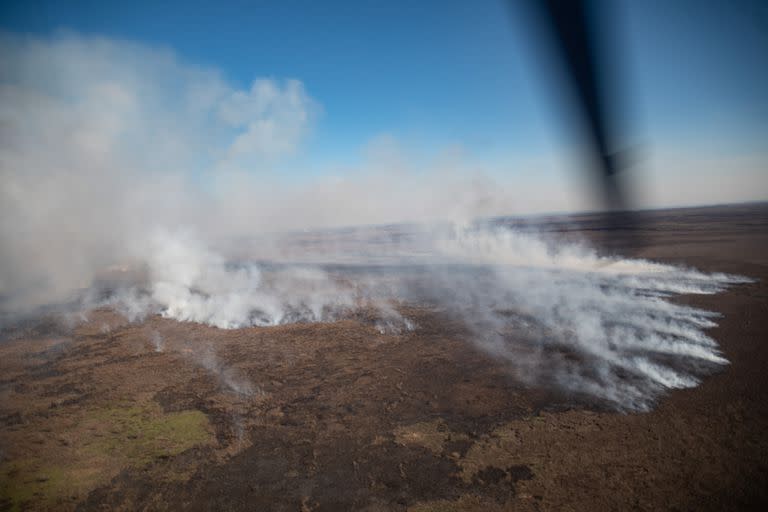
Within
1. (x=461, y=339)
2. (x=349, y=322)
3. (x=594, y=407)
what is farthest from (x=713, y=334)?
(x=349, y=322)

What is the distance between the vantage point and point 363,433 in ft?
22.4

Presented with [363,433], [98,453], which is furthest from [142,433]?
[363,433]

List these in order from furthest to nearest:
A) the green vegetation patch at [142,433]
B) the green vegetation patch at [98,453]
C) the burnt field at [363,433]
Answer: the green vegetation patch at [142,433]
the green vegetation patch at [98,453]
the burnt field at [363,433]

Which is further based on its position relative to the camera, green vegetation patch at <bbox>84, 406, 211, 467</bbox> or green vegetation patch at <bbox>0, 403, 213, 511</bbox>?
green vegetation patch at <bbox>84, 406, 211, 467</bbox>

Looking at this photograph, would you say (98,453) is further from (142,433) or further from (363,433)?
(363,433)

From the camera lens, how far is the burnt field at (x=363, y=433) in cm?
531

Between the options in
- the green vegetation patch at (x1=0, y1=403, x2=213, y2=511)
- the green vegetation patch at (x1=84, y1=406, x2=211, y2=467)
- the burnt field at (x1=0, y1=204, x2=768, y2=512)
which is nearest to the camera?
the burnt field at (x1=0, y1=204, x2=768, y2=512)

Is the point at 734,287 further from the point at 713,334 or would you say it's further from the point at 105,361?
the point at 105,361

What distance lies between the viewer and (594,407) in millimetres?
7230

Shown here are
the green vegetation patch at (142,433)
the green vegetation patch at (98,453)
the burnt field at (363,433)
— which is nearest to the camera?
the burnt field at (363,433)

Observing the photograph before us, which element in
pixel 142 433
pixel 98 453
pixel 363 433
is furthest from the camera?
pixel 142 433

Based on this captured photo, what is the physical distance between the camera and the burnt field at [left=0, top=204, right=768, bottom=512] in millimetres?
5309

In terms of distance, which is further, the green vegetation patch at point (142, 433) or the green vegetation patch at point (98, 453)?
the green vegetation patch at point (142, 433)

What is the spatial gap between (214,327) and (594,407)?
12.7 m
